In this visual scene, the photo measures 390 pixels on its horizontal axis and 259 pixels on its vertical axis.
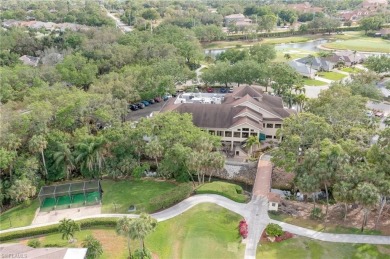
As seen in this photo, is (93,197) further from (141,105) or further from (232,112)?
(141,105)

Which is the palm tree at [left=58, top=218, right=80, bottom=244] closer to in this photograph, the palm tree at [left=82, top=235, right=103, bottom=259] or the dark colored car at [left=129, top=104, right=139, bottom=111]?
the palm tree at [left=82, top=235, right=103, bottom=259]

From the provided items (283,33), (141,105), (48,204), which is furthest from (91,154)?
(283,33)

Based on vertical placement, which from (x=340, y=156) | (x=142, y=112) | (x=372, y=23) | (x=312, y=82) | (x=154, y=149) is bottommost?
(x=142, y=112)

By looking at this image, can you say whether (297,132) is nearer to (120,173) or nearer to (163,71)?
(120,173)

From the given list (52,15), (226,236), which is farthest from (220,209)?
(52,15)

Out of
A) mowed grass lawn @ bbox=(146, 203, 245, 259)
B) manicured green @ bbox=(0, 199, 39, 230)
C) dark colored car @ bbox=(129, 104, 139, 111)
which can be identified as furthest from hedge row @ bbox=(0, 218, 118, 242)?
dark colored car @ bbox=(129, 104, 139, 111)
